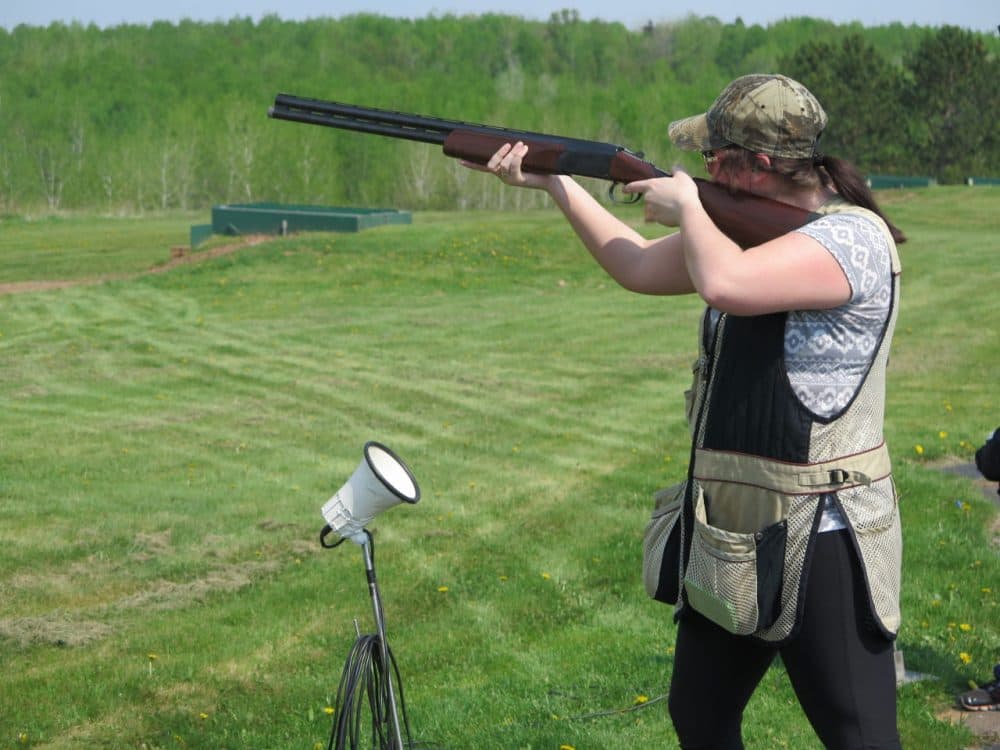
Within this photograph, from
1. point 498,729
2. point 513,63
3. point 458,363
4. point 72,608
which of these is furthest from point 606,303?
point 513,63

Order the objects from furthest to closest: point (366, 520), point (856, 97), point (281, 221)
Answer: point (856, 97), point (281, 221), point (366, 520)

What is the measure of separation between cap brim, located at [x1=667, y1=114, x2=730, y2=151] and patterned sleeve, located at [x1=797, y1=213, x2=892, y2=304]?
32 centimetres

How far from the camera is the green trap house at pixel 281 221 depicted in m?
32.3

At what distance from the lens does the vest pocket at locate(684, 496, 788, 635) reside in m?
3.01

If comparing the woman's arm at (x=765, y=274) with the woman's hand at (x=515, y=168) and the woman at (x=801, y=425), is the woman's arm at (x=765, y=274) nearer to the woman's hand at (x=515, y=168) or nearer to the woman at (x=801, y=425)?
the woman at (x=801, y=425)

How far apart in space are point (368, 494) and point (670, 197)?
117 centimetres

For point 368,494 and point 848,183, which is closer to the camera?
point 848,183

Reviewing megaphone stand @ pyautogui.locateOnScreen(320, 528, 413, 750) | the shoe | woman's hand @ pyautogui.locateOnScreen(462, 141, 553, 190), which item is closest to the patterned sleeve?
woman's hand @ pyautogui.locateOnScreen(462, 141, 553, 190)

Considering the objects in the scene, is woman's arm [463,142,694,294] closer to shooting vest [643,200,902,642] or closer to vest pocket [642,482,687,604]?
shooting vest [643,200,902,642]

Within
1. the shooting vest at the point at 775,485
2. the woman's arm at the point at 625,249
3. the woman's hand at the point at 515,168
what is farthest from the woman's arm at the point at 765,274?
the woman's hand at the point at 515,168

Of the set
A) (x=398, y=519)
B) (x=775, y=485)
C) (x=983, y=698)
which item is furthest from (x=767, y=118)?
(x=398, y=519)

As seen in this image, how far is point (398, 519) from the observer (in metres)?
8.98

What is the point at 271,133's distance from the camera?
8500 cm

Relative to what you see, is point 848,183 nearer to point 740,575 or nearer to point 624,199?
point 740,575
